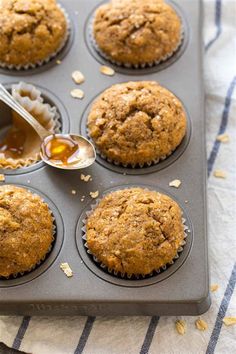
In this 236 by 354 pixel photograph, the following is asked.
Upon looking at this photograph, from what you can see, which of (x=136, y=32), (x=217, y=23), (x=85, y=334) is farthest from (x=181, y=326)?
(x=217, y=23)

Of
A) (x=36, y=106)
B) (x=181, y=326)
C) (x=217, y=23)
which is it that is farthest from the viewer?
(x=217, y=23)

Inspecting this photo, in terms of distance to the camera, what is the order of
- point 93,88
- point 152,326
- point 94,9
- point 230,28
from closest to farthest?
1. point 152,326
2. point 93,88
3. point 94,9
4. point 230,28

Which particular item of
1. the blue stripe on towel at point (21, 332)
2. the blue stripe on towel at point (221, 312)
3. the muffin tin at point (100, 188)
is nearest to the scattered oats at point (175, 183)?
the muffin tin at point (100, 188)

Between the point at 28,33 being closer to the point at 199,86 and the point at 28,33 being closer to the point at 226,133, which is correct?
the point at 199,86

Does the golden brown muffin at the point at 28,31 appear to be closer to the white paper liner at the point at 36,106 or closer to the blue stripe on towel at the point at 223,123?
the white paper liner at the point at 36,106

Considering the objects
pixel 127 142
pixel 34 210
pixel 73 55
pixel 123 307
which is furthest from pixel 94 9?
pixel 123 307

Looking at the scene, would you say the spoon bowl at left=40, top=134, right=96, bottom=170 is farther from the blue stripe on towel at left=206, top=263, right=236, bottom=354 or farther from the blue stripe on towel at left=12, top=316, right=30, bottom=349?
the blue stripe on towel at left=206, top=263, right=236, bottom=354

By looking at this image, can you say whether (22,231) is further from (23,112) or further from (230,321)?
(230,321)
